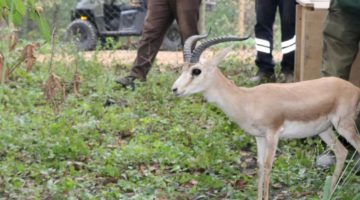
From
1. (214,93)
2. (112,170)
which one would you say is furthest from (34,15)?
(112,170)

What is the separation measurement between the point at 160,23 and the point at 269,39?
44.7 inches

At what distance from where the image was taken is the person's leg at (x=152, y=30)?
8.87 m

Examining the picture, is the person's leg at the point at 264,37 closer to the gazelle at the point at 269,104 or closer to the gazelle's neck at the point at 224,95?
the gazelle at the point at 269,104

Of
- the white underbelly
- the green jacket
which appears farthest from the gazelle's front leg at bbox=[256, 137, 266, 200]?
the green jacket

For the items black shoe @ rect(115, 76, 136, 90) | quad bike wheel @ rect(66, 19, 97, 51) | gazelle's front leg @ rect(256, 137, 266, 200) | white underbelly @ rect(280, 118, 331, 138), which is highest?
white underbelly @ rect(280, 118, 331, 138)

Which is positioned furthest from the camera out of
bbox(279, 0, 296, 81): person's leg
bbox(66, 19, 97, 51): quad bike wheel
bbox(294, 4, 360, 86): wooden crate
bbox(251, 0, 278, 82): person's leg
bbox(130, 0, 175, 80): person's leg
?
bbox(66, 19, 97, 51): quad bike wheel

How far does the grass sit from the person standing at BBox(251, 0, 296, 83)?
0.80m

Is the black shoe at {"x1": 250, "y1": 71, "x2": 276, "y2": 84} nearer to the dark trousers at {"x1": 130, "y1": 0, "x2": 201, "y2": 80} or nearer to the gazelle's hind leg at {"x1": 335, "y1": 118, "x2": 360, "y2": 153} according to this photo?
the dark trousers at {"x1": 130, "y1": 0, "x2": 201, "y2": 80}

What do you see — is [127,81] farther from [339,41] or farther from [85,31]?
[85,31]

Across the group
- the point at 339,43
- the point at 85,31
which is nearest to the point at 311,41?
the point at 339,43

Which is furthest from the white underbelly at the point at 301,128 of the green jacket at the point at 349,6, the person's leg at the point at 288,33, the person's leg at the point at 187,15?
the person's leg at the point at 187,15

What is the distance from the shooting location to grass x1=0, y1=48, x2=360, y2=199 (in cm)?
593

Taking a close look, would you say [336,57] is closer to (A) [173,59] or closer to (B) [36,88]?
(B) [36,88]

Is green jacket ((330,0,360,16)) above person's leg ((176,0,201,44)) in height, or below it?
above
